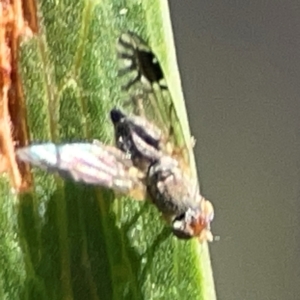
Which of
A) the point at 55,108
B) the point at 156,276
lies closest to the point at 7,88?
the point at 55,108

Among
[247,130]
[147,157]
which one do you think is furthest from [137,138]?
[247,130]

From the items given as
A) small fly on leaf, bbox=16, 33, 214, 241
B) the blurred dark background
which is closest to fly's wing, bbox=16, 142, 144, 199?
small fly on leaf, bbox=16, 33, 214, 241

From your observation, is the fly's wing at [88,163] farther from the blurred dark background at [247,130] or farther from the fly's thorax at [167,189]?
the blurred dark background at [247,130]

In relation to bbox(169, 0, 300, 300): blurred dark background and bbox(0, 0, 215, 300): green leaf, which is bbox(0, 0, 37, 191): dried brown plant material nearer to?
bbox(0, 0, 215, 300): green leaf

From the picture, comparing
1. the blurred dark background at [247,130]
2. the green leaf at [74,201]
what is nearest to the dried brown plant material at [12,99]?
the green leaf at [74,201]

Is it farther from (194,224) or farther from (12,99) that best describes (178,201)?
(12,99)
